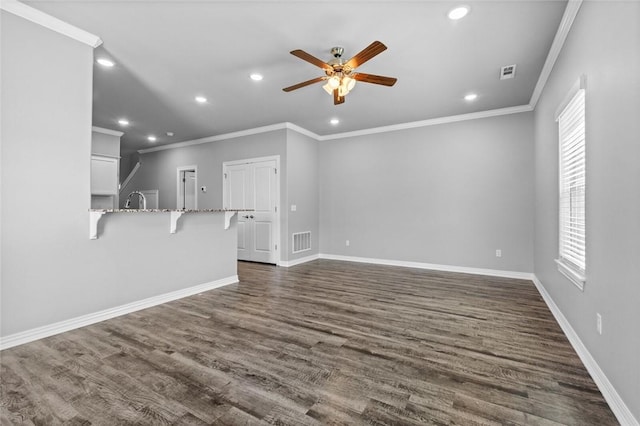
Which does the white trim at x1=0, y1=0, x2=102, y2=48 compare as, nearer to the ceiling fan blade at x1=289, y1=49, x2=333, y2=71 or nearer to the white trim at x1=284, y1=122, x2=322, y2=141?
the ceiling fan blade at x1=289, y1=49, x2=333, y2=71

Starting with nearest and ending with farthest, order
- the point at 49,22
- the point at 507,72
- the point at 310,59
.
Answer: the point at 49,22
the point at 310,59
the point at 507,72

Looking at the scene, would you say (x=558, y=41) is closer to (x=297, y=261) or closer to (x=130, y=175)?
(x=297, y=261)

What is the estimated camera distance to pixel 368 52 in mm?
2531

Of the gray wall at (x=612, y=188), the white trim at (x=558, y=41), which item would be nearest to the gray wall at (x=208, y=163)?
the white trim at (x=558, y=41)

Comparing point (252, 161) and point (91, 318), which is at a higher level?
point (252, 161)

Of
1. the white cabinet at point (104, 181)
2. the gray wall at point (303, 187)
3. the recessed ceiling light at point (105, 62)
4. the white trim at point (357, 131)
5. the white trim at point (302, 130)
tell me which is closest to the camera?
the recessed ceiling light at point (105, 62)

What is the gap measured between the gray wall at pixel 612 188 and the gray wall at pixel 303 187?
4.22 metres

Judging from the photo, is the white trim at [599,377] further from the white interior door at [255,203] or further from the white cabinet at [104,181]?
the white cabinet at [104,181]

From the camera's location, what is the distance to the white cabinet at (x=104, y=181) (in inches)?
230

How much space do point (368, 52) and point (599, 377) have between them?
9.26 feet

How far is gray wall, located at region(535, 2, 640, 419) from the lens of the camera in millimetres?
1440

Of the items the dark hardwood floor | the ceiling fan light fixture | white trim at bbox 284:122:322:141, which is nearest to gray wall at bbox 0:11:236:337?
the dark hardwood floor

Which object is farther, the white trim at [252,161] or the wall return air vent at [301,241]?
the wall return air vent at [301,241]

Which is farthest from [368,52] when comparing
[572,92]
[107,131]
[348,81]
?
[107,131]
